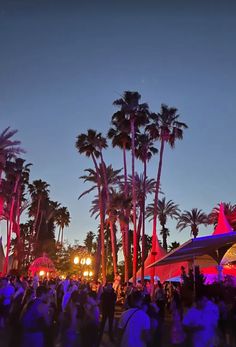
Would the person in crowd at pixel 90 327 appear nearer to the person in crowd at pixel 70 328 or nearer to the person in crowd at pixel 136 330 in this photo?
the person in crowd at pixel 70 328

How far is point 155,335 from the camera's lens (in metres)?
11.5

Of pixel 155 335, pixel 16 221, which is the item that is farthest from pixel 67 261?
pixel 155 335

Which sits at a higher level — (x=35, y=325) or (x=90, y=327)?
(x=35, y=325)

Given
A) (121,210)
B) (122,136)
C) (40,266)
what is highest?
(122,136)

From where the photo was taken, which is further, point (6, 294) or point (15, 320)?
point (6, 294)

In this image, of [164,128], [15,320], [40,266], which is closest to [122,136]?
[164,128]

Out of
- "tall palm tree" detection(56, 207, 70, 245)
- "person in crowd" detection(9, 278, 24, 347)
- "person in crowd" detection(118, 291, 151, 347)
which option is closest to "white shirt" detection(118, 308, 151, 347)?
"person in crowd" detection(118, 291, 151, 347)

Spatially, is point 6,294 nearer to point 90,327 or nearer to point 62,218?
point 90,327

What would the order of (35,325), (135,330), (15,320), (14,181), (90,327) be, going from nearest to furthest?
1. (135,330)
2. (35,325)
3. (90,327)
4. (15,320)
5. (14,181)

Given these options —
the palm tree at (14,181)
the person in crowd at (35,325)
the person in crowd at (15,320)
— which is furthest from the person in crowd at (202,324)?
the palm tree at (14,181)

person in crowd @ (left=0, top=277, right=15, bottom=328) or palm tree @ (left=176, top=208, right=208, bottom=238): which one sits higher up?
palm tree @ (left=176, top=208, right=208, bottom=238)

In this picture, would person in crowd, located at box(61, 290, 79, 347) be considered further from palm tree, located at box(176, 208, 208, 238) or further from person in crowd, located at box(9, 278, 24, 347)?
palm tree, located at box(176, 208, 208, 238)

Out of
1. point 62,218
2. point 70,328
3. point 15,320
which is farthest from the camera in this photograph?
point 62,218

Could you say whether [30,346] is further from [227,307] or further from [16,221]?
[16,221]
